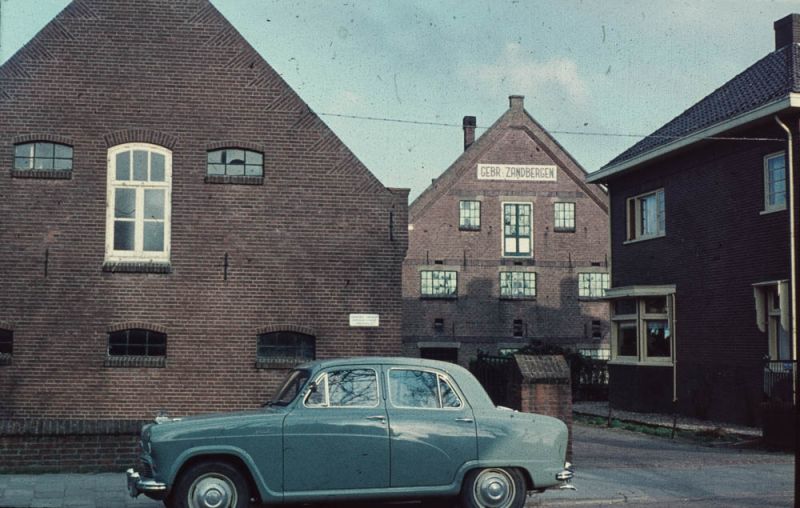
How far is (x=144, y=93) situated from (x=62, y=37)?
1810 mm

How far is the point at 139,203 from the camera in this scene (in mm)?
17328

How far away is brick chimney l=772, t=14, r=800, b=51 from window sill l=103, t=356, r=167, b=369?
53.1 ft

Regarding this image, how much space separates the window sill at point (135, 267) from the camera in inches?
670

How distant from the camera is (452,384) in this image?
9453 millimetres

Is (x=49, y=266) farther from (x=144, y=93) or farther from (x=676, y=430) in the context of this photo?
(x=676, y=430)

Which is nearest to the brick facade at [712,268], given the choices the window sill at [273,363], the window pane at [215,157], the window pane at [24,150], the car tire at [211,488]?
the window sill at [273,363]

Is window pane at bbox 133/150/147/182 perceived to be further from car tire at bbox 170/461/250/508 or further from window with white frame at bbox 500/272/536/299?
window with white frame at bbox 500/272/536/299

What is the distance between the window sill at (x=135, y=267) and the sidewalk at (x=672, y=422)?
10.6 meters

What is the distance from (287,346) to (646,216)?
11.5 metres

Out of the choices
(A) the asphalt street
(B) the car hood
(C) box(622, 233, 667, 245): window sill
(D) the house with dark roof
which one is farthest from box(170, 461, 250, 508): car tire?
(C) box(622, 233, 667, 245): window sill

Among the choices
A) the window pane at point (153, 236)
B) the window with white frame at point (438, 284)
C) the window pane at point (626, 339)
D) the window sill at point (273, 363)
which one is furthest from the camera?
the window with white frame at point (438, 284)

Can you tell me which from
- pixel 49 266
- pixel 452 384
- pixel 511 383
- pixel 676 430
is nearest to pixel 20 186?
pixel 49 266

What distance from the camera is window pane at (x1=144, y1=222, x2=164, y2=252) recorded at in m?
17.3

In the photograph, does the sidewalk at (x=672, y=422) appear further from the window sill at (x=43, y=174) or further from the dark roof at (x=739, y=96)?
the window sill at (x=43, y=174)
